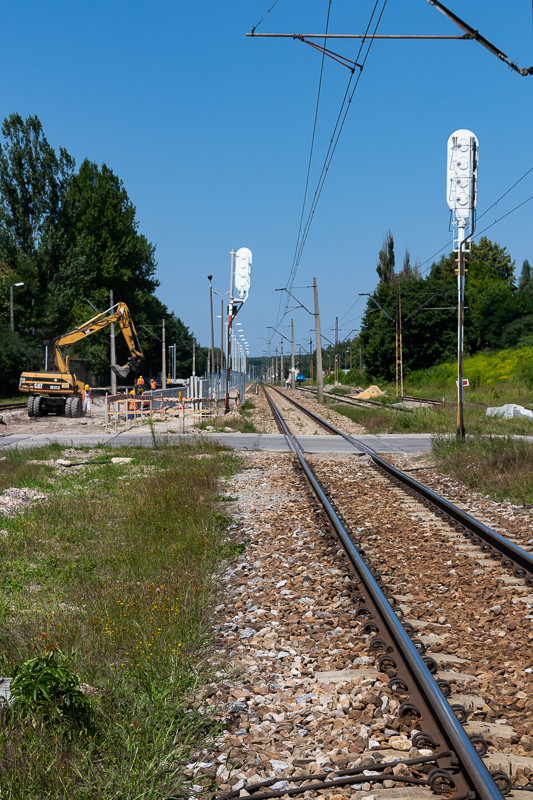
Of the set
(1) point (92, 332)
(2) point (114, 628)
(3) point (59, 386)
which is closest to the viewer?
(2) point (114, 628)

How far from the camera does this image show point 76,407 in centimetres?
3659

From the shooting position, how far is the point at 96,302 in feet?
241

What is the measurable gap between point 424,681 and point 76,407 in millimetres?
33608

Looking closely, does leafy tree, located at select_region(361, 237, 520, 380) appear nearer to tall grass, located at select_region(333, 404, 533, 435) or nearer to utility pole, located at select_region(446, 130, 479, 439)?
tall grass, located at select_region(333, 404, 533, 435)

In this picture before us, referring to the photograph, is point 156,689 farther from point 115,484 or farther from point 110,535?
point 115,484

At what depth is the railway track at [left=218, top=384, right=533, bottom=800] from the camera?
3.70 metres

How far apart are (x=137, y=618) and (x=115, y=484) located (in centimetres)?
832

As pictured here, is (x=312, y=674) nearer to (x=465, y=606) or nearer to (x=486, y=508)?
(x=465, y=606)

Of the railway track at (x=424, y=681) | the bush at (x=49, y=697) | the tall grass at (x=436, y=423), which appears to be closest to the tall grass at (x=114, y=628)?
the bush at (x=49, y=697)

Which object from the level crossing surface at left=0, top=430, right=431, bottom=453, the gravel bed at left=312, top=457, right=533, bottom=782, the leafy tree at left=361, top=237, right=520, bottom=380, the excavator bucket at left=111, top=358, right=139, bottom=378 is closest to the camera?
the gravel bed at left=312, top=457, right=533, bottom=782

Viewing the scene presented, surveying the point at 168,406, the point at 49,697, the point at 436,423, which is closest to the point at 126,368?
the point at 168,406

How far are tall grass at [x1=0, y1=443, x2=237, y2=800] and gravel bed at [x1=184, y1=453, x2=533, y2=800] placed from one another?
24 cm

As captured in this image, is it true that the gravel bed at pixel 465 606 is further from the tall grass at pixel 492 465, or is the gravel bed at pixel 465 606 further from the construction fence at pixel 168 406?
the construction fence at pixel 168 406

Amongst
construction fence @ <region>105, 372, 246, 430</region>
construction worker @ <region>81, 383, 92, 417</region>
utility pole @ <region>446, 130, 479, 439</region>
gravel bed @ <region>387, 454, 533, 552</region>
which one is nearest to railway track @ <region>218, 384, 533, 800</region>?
gravel bed @ <region>387, 454, 533, 552</region>
